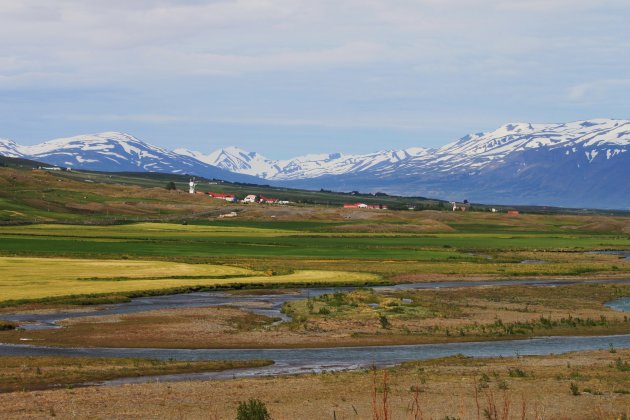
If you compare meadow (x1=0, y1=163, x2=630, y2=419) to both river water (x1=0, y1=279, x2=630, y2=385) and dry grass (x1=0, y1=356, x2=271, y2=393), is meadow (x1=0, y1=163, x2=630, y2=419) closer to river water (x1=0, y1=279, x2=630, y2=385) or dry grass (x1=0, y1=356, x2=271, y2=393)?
dry grass (x1=0, y1=356, x2=271, y2=393)

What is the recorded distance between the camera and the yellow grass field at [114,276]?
73500 mm

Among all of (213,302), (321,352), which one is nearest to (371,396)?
(321,352)

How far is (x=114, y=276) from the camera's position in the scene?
85.2m

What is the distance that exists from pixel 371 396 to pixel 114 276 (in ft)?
182

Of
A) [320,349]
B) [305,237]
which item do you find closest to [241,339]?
[320,349]

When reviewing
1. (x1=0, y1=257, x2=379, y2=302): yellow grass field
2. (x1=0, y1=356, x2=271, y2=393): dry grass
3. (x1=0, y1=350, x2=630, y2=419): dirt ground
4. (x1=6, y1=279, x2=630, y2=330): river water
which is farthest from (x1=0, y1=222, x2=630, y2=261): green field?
(x1=0, y1=350, x2=630, y2=419): dirt ground

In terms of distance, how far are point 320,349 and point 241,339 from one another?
524 cm

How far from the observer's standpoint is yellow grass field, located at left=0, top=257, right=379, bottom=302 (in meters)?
73.5

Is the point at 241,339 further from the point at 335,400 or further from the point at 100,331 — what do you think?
the point at 335,400

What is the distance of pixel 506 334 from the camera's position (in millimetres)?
54188

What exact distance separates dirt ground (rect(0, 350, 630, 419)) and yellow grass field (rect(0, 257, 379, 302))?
3517 centimetres

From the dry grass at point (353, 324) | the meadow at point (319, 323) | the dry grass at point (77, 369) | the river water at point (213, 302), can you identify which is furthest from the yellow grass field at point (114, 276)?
the dry grass at point (77, 369)

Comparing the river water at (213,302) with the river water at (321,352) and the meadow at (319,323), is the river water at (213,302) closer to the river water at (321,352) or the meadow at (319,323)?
the river water at (321,352)

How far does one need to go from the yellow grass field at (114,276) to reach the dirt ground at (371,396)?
35169 mm
